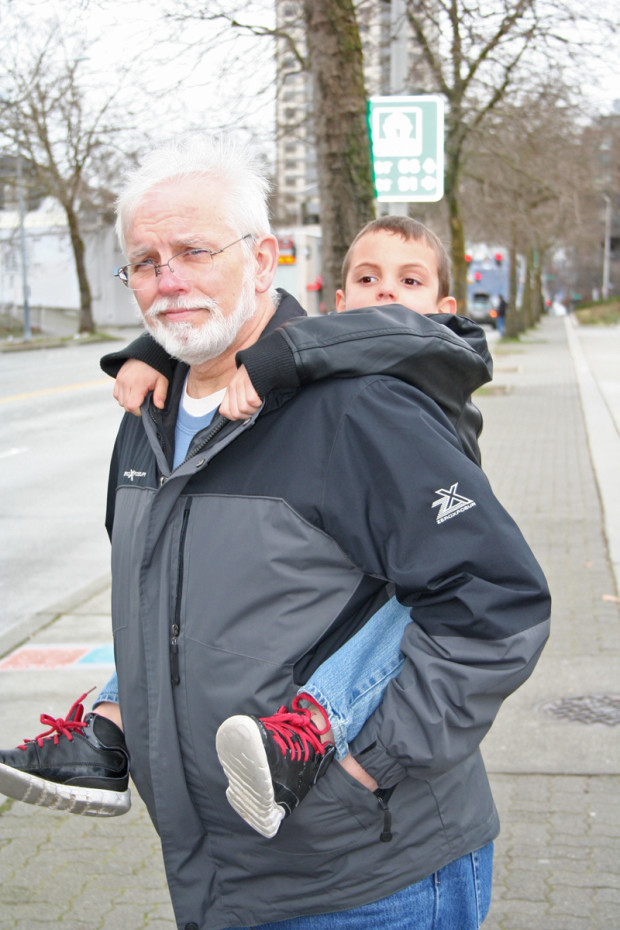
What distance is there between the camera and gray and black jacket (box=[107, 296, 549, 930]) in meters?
1.67

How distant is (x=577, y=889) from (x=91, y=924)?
1559 mm

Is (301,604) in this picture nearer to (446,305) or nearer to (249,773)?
(249,773)

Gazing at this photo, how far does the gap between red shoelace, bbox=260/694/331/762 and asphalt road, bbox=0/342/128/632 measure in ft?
16.7

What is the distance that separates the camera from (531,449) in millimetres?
13211

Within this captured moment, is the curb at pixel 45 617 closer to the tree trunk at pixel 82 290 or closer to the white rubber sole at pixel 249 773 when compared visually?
the white rubber sole at pixel 249 773

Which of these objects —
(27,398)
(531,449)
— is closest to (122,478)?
(531,449)

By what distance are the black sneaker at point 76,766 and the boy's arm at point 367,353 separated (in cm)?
83

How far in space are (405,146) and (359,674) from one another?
6526mm

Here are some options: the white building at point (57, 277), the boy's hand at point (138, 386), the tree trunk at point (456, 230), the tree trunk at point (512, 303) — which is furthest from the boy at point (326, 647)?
the white building at point (57, 277)

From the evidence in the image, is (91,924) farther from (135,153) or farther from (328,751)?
(135,153)

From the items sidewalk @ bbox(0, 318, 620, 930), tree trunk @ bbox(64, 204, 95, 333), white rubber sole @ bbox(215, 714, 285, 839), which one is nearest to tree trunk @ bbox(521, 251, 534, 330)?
tree trunk @ bbox(64, 204, 95, 333)

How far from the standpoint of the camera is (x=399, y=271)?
9.28 feet

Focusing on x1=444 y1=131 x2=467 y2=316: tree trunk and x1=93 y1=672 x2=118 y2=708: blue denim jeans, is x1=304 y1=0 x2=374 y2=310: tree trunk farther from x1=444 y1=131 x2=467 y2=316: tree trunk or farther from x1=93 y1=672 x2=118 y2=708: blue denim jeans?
x1=444 y1=131 x2=467 y2=316: tree trunk

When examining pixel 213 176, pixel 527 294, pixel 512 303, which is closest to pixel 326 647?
pixel 213 176
